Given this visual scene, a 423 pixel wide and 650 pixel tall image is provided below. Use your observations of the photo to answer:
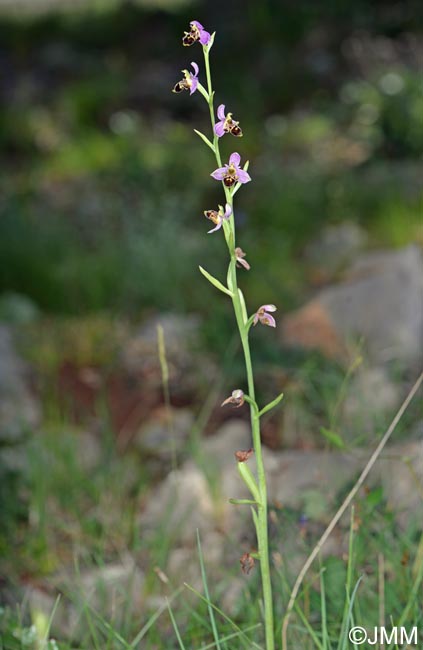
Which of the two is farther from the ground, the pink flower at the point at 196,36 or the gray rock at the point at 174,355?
the pink flower at the point at 196,36

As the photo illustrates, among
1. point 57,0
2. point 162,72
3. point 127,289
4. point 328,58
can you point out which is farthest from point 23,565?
point 57,0

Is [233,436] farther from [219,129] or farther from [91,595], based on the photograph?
[219,129]

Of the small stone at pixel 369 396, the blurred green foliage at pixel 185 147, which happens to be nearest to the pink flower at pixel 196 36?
the small stone at pixel 369 396

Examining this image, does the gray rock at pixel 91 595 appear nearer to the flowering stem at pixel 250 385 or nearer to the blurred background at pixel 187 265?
the blurred background at pixel 187 265

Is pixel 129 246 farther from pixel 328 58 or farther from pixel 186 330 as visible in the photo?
pixel 328 58

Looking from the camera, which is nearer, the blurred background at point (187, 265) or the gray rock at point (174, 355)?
the blurred background at point (187, 265)

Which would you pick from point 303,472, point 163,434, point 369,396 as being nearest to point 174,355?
point 163,434
